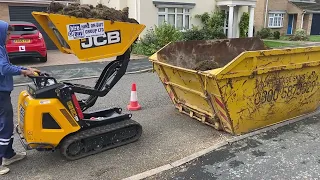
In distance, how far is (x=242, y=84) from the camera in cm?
469

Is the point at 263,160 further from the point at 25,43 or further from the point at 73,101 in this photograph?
the point at 25,43

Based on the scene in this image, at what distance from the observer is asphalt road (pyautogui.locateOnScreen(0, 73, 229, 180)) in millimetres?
3891

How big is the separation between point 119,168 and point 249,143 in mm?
2098

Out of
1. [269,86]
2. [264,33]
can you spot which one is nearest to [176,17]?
[264,33]

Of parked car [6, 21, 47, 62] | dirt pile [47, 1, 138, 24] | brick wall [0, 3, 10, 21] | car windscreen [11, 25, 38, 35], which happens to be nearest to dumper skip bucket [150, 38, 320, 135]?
dirt pile [47, 1, 138, 24]

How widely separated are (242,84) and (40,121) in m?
3.00

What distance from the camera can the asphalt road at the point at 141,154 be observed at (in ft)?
12.8

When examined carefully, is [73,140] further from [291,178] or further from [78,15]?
[291,178]

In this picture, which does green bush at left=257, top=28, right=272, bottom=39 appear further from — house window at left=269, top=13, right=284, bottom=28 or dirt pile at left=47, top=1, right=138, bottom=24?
dirt pile at left=47, top=1, right=138, bottom=24

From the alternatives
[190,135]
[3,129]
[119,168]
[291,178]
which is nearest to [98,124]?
[119,168]

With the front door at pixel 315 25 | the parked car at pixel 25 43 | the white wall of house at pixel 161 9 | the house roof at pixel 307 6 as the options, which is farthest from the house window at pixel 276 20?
the parked car at pixel 25 43

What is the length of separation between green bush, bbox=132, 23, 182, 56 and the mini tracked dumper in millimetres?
10667

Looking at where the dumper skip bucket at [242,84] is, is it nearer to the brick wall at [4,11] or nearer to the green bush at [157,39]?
the green bush at [157,39]

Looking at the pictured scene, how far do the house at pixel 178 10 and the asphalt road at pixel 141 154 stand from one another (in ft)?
39.7
